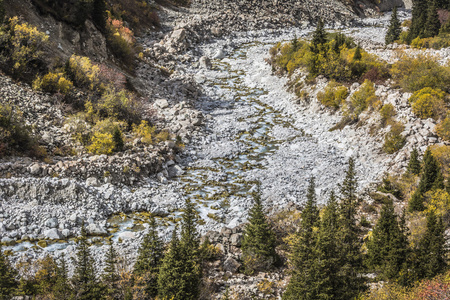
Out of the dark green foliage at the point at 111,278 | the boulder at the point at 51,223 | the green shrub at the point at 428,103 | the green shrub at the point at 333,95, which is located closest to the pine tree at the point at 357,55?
the green shrub at the point at 333,95

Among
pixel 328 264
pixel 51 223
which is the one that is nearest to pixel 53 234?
pixel 51 223

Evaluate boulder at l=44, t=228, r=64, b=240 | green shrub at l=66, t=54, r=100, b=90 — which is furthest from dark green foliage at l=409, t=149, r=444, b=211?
green shrub at l=66, t=54, r=100, b=90

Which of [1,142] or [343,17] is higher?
[343,17]

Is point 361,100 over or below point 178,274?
over

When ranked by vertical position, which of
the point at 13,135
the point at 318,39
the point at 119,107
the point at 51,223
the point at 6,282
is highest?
the point at 318,39

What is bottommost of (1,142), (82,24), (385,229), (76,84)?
(385,229)

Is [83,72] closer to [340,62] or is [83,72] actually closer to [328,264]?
[340,62]

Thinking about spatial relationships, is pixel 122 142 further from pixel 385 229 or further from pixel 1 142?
pixel 385 229

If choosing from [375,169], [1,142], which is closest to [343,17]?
[375,169]
